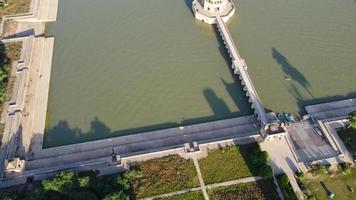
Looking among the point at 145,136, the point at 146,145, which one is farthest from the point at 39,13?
the point at 146,145

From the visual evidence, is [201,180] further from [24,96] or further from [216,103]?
[24,96]

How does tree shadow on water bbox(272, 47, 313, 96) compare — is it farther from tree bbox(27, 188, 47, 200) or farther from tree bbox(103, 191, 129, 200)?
tree bbox(27, 188, 47, 200)

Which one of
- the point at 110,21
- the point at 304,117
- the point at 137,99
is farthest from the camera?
the point at 110,21

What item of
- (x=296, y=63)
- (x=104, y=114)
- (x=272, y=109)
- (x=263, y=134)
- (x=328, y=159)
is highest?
(x=296, y=63)

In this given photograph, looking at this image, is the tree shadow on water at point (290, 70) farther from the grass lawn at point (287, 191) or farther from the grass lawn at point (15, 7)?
the grass lawn at point (15, 7)

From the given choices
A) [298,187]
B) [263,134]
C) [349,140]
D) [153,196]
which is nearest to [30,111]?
[153,196]

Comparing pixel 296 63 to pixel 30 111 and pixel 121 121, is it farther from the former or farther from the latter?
pixel 30 111
